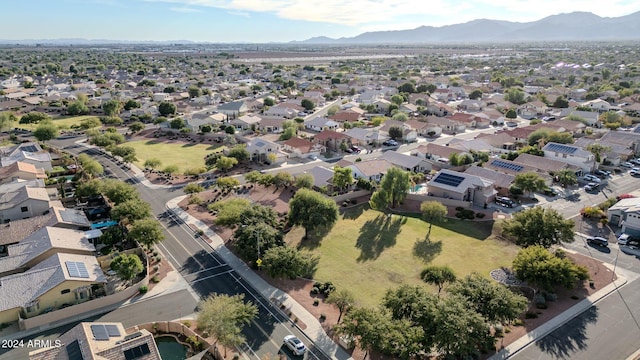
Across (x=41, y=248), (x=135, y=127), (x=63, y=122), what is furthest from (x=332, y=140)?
(x=63, y=122)

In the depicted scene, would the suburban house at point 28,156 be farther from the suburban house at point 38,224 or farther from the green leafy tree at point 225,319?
the green leafy tree at point 225,319

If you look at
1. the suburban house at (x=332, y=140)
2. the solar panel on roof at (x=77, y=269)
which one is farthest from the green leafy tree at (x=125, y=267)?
the suburban house at (x=332, y=140)

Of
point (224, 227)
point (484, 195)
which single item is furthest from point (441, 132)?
point (224, 227)

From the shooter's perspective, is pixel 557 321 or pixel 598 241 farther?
pixel 598 241

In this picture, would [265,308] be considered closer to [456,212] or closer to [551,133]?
[456,212]

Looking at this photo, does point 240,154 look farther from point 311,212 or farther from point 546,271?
point 546,271

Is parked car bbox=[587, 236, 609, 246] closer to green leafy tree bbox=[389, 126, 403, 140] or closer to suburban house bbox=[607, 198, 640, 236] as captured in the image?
suburban house bbox=[607, 198, 640, 236]

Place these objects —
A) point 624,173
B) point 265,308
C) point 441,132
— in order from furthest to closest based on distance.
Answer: point 441,132, point 624,173, point 265,308
